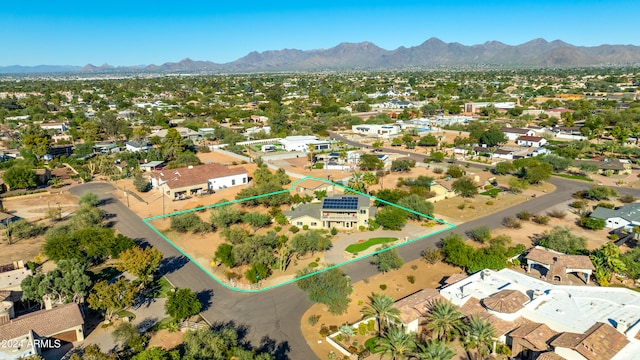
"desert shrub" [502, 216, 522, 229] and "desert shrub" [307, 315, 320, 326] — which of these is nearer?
"desert shrub" [307, 315, 320, 326]

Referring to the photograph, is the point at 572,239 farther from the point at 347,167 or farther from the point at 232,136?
the point at 232,136

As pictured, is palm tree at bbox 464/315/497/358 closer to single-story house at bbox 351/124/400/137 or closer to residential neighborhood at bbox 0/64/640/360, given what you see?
residential neighborhood at bbox 0/64/640/360

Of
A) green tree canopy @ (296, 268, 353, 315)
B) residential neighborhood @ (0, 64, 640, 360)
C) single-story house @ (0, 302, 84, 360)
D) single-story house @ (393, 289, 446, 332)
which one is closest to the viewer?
single-story house @ (0, 302, 84, 360)

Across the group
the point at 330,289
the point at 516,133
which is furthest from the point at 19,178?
the point at 516,133

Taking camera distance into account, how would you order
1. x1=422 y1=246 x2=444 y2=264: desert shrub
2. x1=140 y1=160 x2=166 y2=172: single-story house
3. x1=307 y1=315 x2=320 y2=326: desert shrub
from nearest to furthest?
x1=307 y1=315 x2=320 y2=326: desert shrub, x1=422 y1=246 x2=444 y2=264: desert shrub, x1=140 y1=160 x2=166 y2=172: single-story house

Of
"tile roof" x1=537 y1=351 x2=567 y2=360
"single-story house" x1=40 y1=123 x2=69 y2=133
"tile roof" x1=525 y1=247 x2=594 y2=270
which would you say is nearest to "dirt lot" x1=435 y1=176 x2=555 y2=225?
"tile roof" x1=525 y1=247 x2=594 y2=270

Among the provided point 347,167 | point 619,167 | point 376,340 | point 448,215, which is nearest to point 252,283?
point 376,340

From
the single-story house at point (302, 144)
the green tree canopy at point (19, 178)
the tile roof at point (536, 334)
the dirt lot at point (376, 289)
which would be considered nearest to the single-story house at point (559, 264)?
the dirt lot at point (376, 289)

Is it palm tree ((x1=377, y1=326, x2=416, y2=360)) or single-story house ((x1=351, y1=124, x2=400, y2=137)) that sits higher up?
single-story house ((x1=351, y1=124, x2=400, y2=137))
